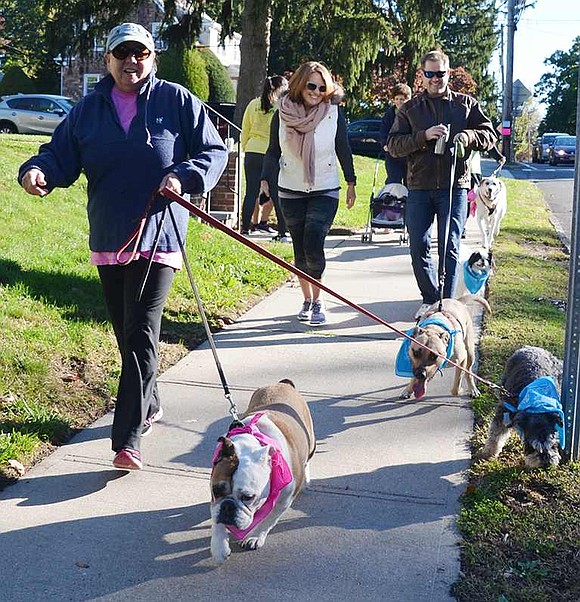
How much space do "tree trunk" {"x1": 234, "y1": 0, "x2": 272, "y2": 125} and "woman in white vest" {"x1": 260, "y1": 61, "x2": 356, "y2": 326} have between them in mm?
9922

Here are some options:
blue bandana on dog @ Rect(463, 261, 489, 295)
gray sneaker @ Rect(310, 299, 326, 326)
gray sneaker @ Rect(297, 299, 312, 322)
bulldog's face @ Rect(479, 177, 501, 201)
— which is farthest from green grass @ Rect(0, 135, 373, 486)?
bulldog's face @ Rect(479, 177, 501, 201)

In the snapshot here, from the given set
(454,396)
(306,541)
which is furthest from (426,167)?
(306,541)

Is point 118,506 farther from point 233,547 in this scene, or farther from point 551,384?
point 551,384

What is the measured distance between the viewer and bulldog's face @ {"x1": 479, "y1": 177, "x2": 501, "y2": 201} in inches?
431

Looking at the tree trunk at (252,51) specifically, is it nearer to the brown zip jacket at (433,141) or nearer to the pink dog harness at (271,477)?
the brown zip jacket at (433,141)

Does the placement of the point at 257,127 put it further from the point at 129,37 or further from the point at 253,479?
the point at 253,479

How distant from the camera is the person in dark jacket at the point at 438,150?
652 cm

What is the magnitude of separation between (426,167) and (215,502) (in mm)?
4099

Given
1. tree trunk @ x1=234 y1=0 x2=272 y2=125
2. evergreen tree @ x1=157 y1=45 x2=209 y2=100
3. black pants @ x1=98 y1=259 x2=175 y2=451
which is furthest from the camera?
evergreen tree @ x1=157 y1=45 x2=209 y2=100

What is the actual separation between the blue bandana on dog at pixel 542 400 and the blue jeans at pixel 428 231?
8.08 ft

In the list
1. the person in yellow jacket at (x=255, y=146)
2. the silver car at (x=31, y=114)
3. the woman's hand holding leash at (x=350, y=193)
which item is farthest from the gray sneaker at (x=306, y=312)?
the silver car at (x=31, y=114)

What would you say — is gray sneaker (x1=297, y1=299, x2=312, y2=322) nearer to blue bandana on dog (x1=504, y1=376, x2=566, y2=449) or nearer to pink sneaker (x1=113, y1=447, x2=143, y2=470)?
blue bandana on dog (x1=504, y1=376, x2=566, y2=449)

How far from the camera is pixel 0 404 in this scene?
4.88m

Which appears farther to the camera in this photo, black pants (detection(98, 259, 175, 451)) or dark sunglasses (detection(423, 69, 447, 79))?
dark sunglasses (detection(423, 69, 447, 79))
